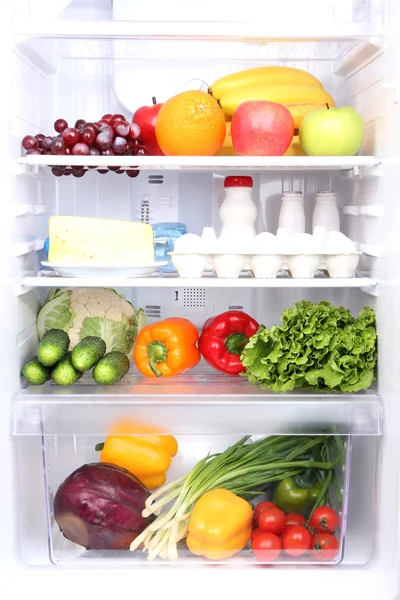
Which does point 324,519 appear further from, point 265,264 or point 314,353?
point 265,264

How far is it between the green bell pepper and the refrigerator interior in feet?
0.28

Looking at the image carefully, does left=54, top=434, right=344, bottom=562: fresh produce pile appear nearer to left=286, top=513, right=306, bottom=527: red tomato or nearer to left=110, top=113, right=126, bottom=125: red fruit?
left=286, top=513, right=306, bottom=527: red tomato

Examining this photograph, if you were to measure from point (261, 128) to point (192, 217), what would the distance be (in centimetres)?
46

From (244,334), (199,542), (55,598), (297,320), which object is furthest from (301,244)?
(55,598)

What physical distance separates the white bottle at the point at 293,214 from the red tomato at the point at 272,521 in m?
0.72

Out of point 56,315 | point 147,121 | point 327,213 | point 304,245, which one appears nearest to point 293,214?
point 327,213

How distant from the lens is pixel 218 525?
1749mm

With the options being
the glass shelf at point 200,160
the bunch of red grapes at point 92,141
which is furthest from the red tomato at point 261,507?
the bunch of red grapes at point 92,141

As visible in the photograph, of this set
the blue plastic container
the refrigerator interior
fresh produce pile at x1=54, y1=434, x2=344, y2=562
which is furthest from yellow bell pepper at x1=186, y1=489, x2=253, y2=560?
the blue plastic container

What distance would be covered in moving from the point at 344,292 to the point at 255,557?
2.56 feet

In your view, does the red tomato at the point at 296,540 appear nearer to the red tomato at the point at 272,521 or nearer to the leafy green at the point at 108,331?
the red tomato at the point at 272,521

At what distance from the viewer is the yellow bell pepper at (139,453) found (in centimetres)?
188

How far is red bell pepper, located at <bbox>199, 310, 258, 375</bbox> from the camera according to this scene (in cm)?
194

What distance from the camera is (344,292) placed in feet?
7.05
